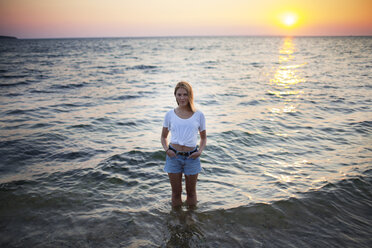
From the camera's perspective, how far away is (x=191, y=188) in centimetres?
491

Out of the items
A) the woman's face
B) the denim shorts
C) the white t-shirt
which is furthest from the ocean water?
the woman's face

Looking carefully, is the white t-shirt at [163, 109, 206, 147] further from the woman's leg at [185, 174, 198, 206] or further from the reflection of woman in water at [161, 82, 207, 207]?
the woman's leg at [185, 174, 198, 206]

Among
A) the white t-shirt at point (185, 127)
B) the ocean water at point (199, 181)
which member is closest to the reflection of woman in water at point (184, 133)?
the white t-shirt at point (185, 127)

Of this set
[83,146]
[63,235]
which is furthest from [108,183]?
[83,146]

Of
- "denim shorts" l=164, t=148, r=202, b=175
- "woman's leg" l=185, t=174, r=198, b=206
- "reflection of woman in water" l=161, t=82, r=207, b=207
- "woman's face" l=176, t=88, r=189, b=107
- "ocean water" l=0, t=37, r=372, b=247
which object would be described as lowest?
"ocean water" l=0, t=37, r=372, b=247

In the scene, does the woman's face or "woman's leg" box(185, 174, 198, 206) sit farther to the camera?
"woman's leg" box(185, 174, 198, 206)

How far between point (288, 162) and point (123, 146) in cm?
579

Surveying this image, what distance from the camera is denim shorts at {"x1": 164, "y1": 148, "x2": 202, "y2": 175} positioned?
14.5ft

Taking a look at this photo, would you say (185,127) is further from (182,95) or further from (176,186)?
(176,186)

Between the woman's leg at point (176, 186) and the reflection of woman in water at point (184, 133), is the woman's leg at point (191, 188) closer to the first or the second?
the reflection of woman in water at point (184, 133)

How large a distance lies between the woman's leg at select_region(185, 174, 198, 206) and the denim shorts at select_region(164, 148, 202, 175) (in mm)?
167

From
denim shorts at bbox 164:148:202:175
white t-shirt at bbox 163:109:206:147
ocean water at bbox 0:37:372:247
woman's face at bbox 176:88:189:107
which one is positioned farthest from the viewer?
ocean water at bbox 0:37:372:247

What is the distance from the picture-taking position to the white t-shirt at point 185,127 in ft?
14.1

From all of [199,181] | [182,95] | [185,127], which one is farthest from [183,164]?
[199,181]
